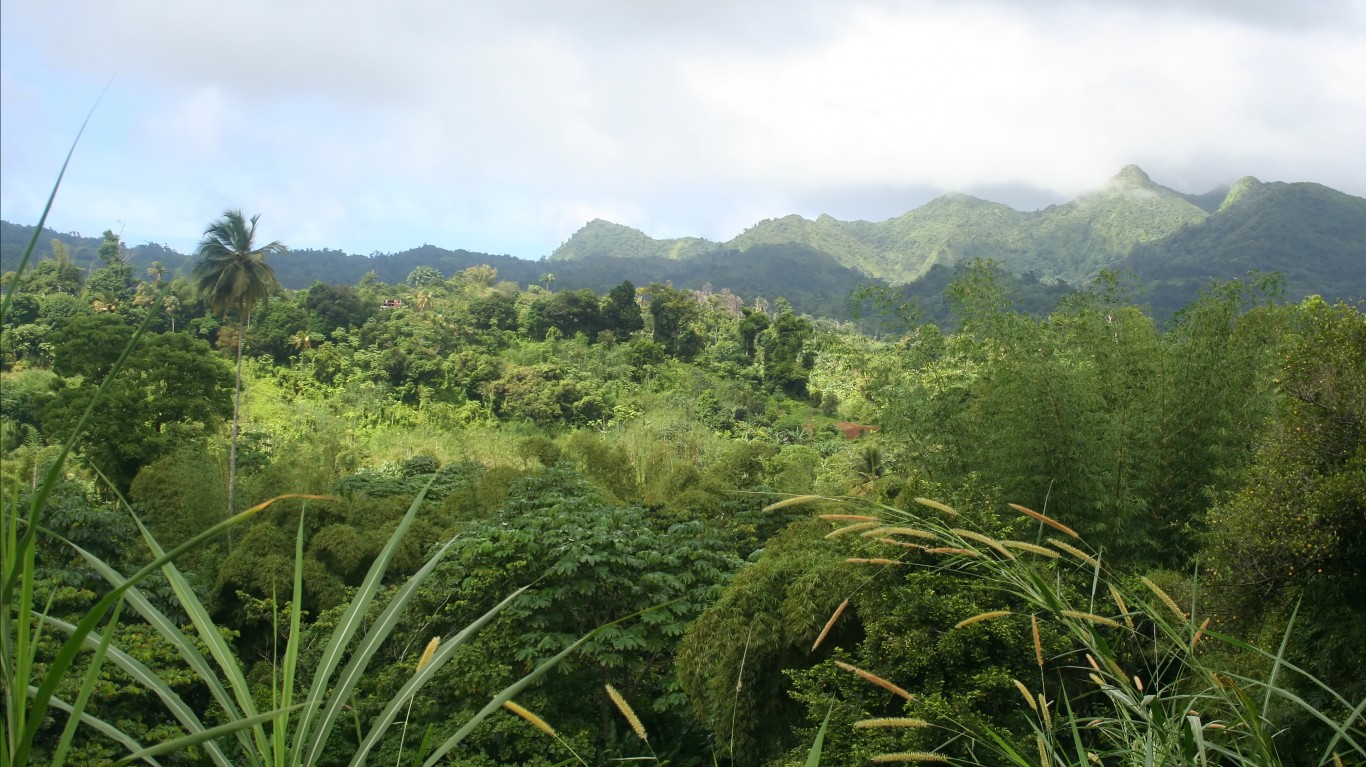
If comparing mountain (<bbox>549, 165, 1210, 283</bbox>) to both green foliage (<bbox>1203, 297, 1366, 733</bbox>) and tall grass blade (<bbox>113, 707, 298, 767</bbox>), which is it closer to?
green foliage (<bbox>1203, 297, 1366, 733</bbox>)

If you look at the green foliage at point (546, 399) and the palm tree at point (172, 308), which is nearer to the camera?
the green foliage at point (546, 399)

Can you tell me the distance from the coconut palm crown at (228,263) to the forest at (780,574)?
0.08 m

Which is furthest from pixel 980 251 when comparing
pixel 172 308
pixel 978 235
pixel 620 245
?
pixel 172 308

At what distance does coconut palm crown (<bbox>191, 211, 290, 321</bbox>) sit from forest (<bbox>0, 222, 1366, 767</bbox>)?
77 millimetres

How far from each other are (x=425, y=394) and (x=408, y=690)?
27647 millimetres

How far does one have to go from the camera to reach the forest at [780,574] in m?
0.93

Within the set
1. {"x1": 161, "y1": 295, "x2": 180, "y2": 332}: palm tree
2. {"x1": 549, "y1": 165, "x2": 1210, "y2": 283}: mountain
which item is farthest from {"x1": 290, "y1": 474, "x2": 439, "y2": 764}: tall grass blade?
{"x1": 549, "y1": 165, "x2": 1210, "y2": 283}: mountain

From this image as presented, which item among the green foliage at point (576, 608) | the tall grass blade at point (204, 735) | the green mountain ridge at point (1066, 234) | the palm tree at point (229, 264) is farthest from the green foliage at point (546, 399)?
the green mountain ridge at point (1066, 234)

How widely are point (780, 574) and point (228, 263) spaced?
12.1 meters

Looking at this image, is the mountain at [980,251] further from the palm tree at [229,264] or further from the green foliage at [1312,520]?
the green foliage at [1312,520]

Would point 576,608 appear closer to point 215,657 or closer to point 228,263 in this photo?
point 215,657

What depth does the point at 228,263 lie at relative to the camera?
1483 cm

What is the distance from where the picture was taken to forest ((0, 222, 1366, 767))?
93cm

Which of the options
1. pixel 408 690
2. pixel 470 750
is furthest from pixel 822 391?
pixel 408 690
